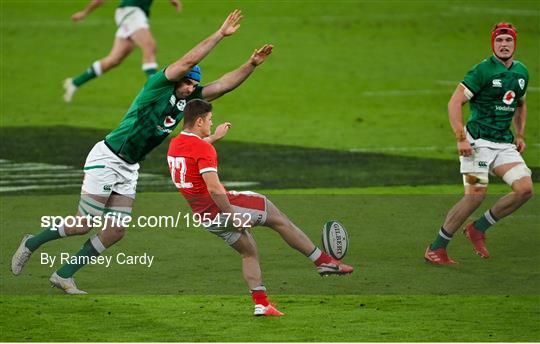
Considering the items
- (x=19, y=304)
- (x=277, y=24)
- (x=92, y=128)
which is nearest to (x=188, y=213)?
(x=19, y=304)

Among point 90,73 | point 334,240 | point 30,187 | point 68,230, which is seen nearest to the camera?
point 334,240

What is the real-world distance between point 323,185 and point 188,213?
2.97 m

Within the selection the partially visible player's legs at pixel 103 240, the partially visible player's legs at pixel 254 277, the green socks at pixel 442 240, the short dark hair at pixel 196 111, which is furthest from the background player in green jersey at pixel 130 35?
the partially visible player's legs at pixel 254 277

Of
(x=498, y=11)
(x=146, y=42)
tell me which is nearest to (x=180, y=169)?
(x=146, y=42)

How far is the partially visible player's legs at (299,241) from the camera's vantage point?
14.4m

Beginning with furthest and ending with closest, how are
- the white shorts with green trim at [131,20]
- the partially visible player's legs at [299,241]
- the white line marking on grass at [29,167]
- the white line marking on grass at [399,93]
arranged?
the white line marking on grass at [399,93] → the white shorts with green trim at [131,20] → the white line marking on grass at [29,167] → the partially visible player's legs at [299,241]

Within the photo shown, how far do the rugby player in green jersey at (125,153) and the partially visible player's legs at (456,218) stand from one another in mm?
2925

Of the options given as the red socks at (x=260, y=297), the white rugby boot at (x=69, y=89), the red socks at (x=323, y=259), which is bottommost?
the red socks at (x=260, y=297)

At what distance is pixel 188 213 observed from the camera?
64.6 ft

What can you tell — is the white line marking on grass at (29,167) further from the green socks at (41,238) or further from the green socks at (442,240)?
the green socks at (442,240)

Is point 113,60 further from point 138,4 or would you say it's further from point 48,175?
point 48,175

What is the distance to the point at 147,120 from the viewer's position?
15164 mm

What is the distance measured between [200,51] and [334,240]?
2.28 m

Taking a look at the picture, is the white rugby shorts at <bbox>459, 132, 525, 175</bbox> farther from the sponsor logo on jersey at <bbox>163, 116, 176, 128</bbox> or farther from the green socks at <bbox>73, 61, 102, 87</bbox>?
the green socks at <bbox>73, 61, 102, 87</bbox>
